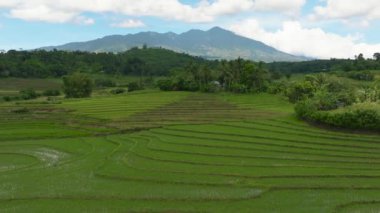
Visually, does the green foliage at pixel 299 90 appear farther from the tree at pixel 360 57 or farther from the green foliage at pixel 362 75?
the tree at pixel 360 57

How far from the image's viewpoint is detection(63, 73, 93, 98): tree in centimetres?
11256

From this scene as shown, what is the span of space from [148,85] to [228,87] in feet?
101

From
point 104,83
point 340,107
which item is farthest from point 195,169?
point 104,83

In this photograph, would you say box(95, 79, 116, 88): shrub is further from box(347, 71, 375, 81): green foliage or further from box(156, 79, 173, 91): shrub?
box(347, 71, 375, 81): green foliage

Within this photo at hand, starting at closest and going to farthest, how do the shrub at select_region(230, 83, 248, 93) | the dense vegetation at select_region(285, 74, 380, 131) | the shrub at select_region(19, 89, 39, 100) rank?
the dense vegetation at select_region(285, 74, 380, 131), the shrub at select_region(230, 83, 248, 93), the shrub at select_region(19, 89, 39, 100)

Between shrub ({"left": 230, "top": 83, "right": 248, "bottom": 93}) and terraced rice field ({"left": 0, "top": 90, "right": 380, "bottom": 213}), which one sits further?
shrub ({"left": 230, "top": 83, "right": 248, "bottom": 93})

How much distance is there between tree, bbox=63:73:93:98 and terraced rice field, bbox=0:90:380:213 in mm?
56844

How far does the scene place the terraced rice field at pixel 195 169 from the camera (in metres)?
24.7

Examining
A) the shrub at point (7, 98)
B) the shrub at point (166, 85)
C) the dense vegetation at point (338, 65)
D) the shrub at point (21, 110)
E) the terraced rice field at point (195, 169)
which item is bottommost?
the shrub at point (7, 98)

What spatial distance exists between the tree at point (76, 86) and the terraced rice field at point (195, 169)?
5684 centimetres

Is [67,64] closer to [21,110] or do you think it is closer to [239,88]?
[239,88]

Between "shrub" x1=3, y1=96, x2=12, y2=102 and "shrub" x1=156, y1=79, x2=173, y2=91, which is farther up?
"shrub" x1=156, y1=79, x2=173, y2=91

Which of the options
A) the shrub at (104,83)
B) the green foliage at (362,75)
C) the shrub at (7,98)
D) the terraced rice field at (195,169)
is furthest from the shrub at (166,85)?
the terraced rice field at (195,169)

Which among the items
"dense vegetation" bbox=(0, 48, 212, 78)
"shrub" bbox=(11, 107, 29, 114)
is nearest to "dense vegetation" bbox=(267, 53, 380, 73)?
"dense vegetation" bbox=(0, 48, 212, 78)
